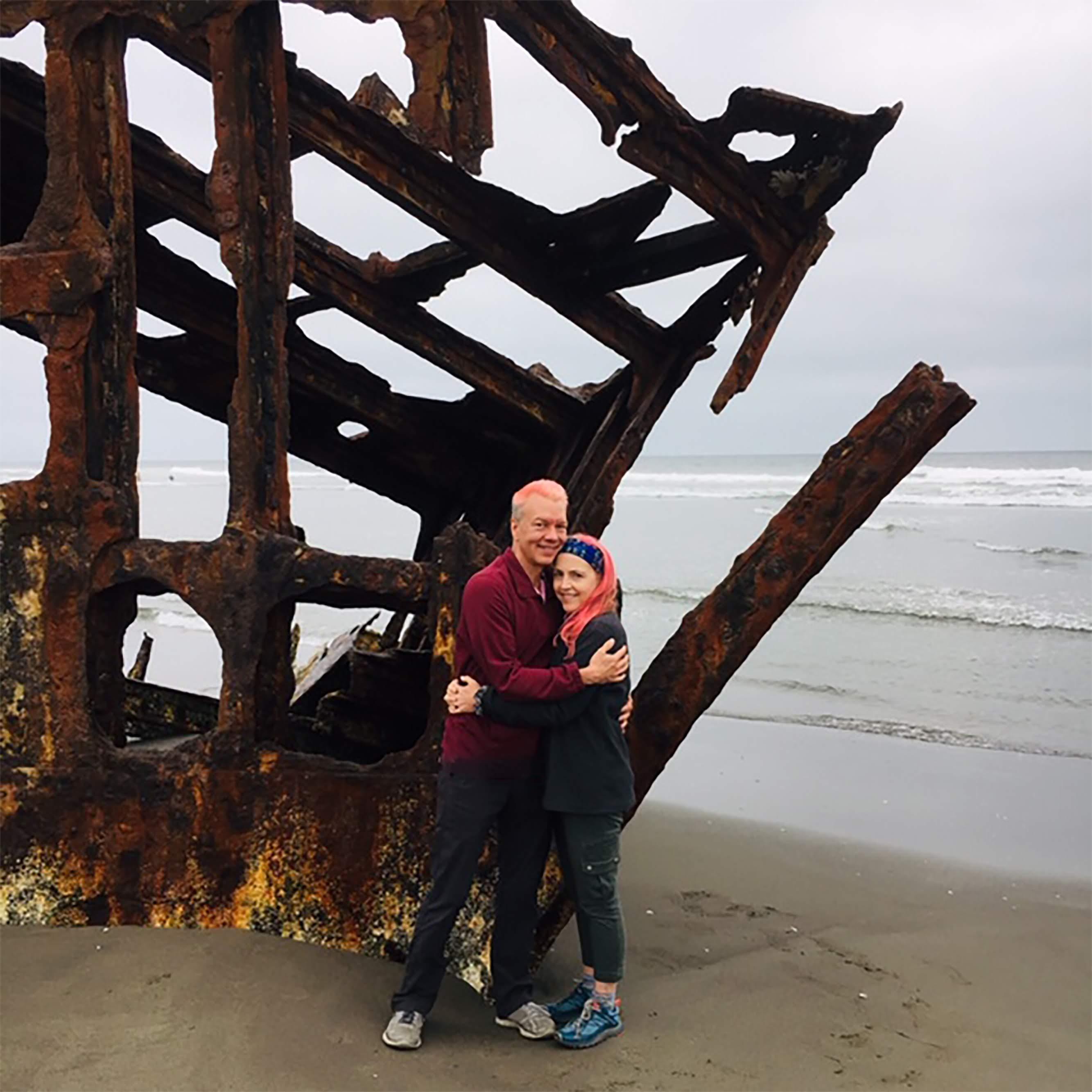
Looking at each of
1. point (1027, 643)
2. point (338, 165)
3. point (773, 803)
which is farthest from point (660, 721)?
point (1027, 643)

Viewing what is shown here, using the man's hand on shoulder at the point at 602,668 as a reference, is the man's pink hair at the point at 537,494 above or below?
above

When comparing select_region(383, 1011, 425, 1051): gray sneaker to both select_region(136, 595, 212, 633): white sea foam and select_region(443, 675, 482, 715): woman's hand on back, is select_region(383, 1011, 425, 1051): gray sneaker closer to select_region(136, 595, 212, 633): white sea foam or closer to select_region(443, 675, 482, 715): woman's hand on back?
select_region(443, 675, 482, 715): woman's hand on back

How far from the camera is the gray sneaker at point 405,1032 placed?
9.01 feet

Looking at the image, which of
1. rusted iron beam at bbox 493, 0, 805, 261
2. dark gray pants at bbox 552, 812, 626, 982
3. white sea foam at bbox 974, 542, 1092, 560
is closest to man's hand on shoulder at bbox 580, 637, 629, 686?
dark gray pants at bbox 552, 812, 626, 982

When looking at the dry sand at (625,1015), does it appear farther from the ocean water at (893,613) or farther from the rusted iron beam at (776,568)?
the ocean water at (893,613)

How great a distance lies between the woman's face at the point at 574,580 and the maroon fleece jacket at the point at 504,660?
0.08m

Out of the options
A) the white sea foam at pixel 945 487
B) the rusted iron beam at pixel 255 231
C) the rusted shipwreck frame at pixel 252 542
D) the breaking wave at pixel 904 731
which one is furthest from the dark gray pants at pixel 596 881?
the white sea foam at pixel 945 487

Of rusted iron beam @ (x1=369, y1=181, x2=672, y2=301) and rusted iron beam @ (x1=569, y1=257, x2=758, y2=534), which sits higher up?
rusted iron beam @ (x1=369, y1=181, x2=672, y2=301)

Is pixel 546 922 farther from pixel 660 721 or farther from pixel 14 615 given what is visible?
pixel 14 615

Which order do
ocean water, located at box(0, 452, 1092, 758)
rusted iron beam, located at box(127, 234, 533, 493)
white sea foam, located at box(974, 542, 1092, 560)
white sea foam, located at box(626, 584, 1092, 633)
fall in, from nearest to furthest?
rusted iron beam, located at box(127, 234, 533, 493), ocean water, located at box(0, 452, 1092, 758), white sea foam, located at box(626, 584, 1092, 633), white sea foam, located at box(974, 542, 1092, 560)

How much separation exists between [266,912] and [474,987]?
63 cm

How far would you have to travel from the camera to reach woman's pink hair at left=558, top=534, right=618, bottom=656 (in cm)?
272

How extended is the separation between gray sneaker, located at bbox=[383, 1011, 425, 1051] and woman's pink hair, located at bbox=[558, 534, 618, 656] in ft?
3.39

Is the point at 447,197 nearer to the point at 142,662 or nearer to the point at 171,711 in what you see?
the point at 171,711
